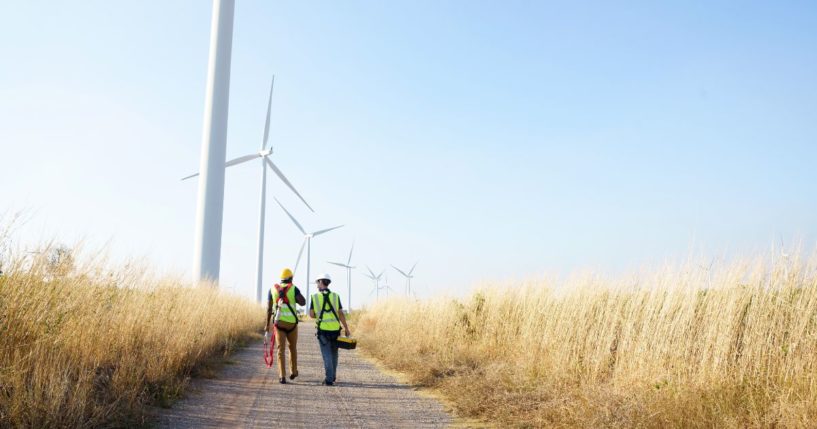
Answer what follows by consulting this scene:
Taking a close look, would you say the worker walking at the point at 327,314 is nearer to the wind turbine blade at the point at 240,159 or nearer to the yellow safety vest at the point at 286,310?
the yellow safety vest at the point at 286,310

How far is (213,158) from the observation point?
23.6 m

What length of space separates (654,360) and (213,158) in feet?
65.4

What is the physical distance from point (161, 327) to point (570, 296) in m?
7.77

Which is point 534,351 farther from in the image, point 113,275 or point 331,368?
point 113,275

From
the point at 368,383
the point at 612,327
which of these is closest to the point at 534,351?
the point at 612,327

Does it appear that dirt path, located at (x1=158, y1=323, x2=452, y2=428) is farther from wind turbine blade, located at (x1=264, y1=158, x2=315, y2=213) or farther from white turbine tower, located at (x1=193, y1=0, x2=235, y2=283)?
wind turbine blade, located at (x1=264, y1=158, x2=315, y2=213)

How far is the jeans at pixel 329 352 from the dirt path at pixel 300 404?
0.26 meters

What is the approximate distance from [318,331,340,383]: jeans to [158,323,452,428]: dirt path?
0.26 m

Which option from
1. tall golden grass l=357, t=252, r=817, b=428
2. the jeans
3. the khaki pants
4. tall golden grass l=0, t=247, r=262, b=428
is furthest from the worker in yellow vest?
tall golden grass l=357, t=252, r=817, b=428

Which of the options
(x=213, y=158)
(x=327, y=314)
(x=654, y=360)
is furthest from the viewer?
(x=213, y=158)

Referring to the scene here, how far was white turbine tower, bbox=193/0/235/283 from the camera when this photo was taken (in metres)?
23.6

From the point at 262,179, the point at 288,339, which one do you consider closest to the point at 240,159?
the point at 262,179

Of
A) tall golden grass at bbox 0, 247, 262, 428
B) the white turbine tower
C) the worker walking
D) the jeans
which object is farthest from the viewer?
the white turbine tower

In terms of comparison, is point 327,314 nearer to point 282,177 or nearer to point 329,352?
point 329,352
